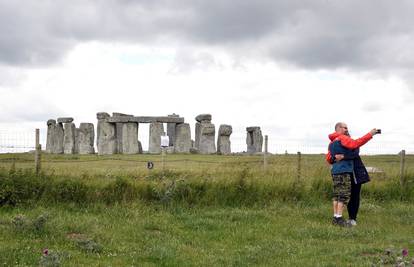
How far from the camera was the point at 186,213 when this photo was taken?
13.1m

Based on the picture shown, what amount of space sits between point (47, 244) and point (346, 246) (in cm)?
506

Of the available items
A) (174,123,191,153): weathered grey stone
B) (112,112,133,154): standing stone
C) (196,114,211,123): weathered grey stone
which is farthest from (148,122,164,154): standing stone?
(112,112,133,154): standing stone

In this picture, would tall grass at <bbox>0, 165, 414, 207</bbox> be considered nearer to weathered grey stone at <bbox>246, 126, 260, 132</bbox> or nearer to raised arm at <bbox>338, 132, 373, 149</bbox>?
raised arm at <bbox>338, 132, 373, 149</bbox>

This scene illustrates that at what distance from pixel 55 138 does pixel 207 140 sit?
12734 mm

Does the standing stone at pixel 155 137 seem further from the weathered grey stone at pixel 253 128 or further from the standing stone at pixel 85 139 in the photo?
the weathered grey stone at pixel 253 128

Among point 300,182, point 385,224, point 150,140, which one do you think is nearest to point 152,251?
point 385,224

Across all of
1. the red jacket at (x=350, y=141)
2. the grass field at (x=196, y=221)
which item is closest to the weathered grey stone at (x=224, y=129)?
the grass field at (x=196, y=221)

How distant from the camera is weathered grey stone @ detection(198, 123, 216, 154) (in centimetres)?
3994

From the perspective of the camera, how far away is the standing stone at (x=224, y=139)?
40.6m

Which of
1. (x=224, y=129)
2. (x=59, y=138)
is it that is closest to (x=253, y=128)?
(x=224, y=129)

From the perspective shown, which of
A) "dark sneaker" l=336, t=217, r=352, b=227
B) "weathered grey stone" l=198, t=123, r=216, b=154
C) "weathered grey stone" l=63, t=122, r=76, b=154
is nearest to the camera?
"dark sneaker" l=336, t=217, r=352, b=227

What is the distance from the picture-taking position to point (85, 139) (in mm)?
43031

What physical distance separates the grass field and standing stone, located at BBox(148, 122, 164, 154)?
23.4 meters

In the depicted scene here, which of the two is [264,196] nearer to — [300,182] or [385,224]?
[300,182]
